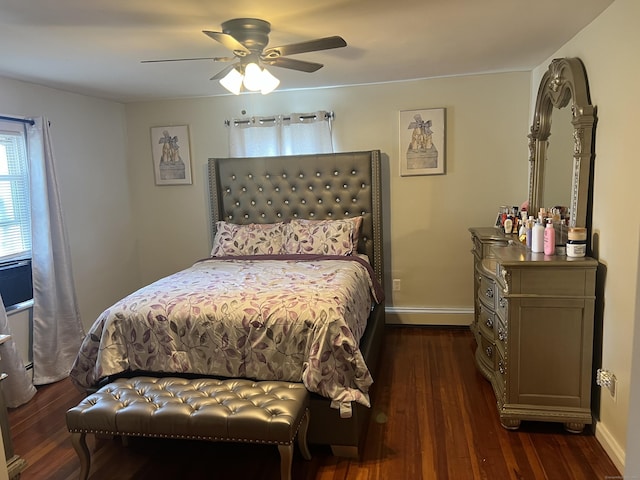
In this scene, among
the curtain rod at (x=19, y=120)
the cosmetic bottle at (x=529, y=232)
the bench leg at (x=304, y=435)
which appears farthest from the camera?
the curtain rod at (x=19, y=120)

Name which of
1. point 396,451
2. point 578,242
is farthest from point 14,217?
point 578,242

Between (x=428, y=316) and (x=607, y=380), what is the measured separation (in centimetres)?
199

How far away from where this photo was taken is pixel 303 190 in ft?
13.6

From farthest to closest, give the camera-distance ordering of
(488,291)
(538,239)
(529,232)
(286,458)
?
(488,291), (529,232), (538,239), (286,458)

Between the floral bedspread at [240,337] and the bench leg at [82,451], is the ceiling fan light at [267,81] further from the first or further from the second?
the bench leg at [82,451]

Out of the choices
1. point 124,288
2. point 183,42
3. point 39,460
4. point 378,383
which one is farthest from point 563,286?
point 124,288

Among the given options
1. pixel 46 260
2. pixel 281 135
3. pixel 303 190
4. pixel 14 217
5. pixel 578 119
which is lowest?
pixel 46 260

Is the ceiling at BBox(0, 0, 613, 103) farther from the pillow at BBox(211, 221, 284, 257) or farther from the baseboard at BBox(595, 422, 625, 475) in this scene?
the baseboard at BBox(595, 422, 625, 475)

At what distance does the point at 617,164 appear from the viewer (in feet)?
7.16

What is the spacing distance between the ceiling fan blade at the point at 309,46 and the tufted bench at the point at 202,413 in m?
1.67

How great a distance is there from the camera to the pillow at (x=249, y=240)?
12.8 ft

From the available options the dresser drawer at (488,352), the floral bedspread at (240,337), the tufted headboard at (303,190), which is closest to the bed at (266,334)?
the floral bedspread at (240,337)

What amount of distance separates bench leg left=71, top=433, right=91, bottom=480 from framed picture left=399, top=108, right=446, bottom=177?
3.06 metres

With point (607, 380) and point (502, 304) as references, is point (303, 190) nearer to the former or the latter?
point (502, 304)
